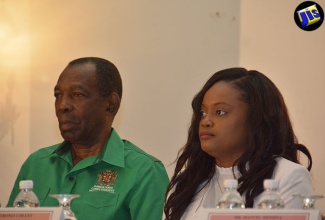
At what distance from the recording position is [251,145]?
8.46ft

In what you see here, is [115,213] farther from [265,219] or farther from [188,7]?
[188,7]

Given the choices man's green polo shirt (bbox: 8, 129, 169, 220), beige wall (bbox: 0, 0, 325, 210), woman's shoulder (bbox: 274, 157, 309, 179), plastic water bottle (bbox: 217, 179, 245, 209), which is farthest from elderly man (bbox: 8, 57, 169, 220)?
plastic water bottle (bbox: 217, 179, 245, 209)

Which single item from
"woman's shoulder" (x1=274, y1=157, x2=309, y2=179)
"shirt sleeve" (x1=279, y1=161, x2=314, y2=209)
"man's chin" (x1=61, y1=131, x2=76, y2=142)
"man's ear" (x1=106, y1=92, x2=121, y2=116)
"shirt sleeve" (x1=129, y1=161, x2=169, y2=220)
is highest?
"man's ear" (x1=106, y1=92, x2=121, y2=116)

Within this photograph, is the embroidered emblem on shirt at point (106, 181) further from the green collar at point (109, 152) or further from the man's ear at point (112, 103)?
the man's ear at point (112, 103)

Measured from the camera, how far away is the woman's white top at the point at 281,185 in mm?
2390

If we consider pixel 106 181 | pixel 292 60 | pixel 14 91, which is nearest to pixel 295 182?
pixel 106 181

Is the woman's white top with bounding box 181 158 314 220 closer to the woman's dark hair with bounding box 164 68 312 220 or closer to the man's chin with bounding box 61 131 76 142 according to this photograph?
the woman's dark hair with bounding box 164 68 312 220

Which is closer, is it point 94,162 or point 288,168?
point 288,168

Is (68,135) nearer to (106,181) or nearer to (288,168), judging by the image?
(106,181)

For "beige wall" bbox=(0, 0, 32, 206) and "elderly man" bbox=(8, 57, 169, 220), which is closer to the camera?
"elderly man" bbox=(8, 57, 169, 220)

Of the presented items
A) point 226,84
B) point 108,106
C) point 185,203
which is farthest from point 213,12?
point 185,203

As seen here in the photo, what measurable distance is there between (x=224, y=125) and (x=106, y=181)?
605mm

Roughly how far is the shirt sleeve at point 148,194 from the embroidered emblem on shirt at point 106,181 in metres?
0.09

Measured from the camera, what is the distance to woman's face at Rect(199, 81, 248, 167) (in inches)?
100
